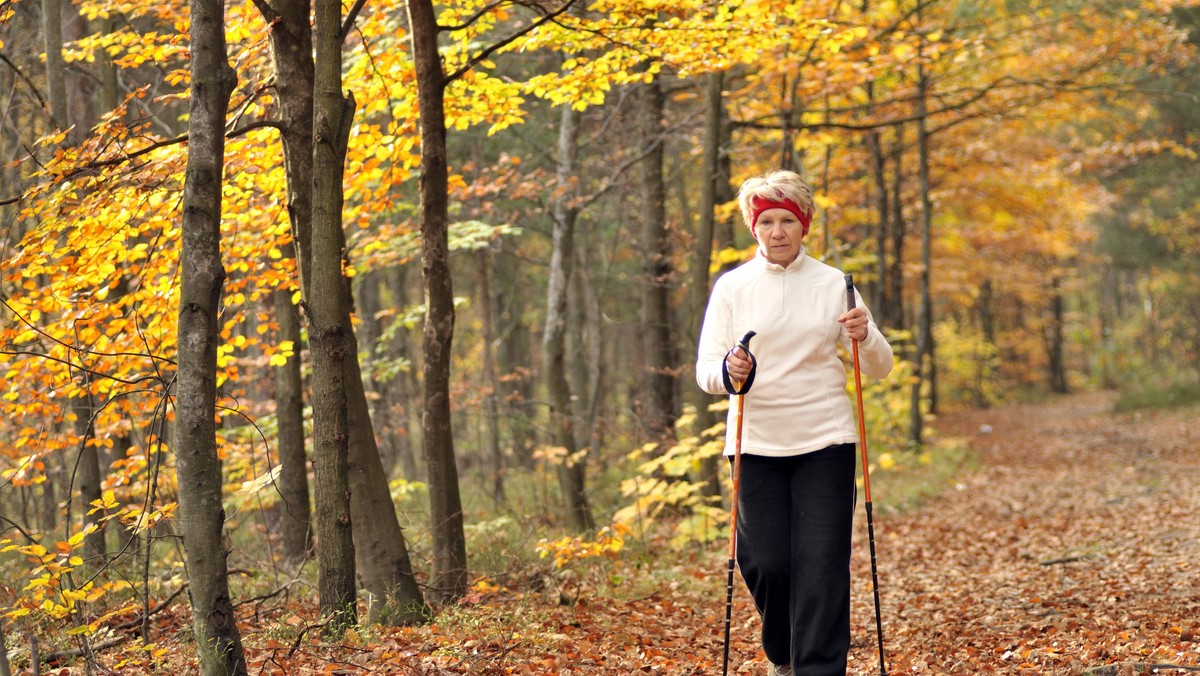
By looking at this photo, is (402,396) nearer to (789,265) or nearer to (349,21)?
(349,21)

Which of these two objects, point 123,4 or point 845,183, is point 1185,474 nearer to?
point 845,183

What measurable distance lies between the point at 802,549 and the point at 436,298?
3154 mm

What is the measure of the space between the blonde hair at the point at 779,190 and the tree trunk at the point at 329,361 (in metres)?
2.19

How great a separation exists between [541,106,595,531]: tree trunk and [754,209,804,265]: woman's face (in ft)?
21.8

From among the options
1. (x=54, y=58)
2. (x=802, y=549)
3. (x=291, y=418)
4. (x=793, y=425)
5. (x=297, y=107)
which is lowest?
(x=802, y=549)

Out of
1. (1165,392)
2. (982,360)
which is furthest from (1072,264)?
(1165,392)

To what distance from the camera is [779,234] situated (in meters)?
3.89

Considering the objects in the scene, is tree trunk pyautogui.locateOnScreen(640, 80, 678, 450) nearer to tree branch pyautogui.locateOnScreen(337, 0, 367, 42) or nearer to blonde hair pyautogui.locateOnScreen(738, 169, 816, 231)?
tree branch pyautogui.locateOnScreen(337, 0, 367, 42)

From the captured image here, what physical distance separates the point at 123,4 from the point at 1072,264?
38413 millimetres

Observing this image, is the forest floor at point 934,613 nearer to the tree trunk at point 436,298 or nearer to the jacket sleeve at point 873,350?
the tree trunk at point 436,298

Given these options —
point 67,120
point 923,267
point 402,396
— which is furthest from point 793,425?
point 923,267

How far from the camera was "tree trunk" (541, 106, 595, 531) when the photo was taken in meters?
10.5

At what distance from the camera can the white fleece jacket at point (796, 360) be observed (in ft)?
12.4

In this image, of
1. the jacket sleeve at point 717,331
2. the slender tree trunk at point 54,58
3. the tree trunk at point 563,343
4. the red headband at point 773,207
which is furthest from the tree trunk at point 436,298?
the tree trunk at point 563,343
